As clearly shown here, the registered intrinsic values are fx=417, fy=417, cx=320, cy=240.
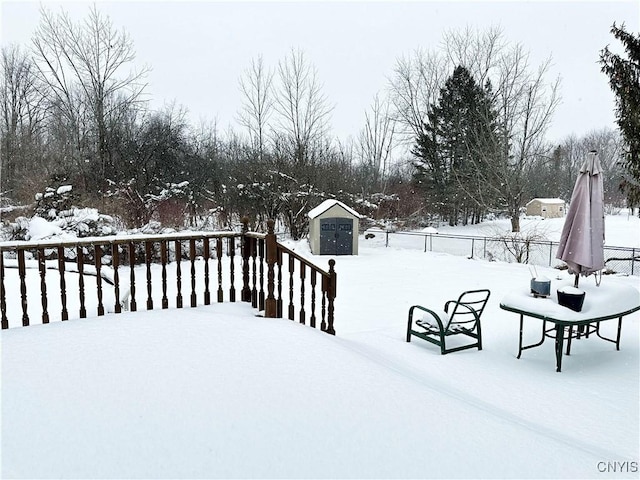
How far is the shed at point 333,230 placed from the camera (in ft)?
41.1

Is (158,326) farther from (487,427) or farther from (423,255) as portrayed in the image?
(423,255)

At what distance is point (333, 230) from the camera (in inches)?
496

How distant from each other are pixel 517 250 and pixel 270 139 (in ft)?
39.0

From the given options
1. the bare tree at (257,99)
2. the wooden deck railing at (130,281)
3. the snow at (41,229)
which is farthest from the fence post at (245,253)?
the bare tree at (257,99)

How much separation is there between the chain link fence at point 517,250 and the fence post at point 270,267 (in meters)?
7.74

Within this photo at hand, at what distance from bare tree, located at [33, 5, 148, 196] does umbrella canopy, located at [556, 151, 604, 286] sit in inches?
645

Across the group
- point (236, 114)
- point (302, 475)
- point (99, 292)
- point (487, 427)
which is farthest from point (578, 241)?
point (236, 114)

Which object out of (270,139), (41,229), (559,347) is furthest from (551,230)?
(41,229)

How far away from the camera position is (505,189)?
65.4 feet

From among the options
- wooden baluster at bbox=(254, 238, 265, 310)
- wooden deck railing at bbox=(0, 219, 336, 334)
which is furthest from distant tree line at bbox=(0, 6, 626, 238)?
wooden baluster at bbox=(254, 238, 265, 310)

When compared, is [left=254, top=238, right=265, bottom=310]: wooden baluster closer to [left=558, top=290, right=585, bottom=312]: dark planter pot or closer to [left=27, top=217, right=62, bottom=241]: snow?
[left=558, top=290, right=585, bottom=312]: dark planter pot

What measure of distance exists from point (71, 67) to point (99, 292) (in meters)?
17.0

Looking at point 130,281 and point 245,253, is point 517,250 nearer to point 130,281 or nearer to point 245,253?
point 245,253

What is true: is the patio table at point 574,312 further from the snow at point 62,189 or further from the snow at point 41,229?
the snow at point 62,189
